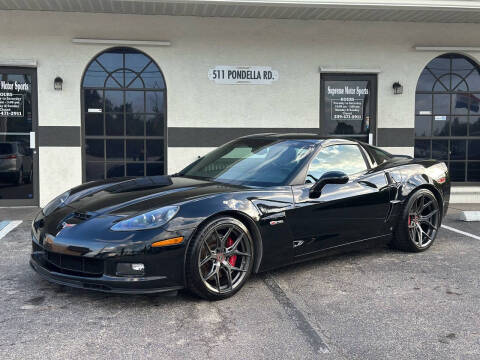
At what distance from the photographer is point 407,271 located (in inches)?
182

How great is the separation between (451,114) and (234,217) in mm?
7129

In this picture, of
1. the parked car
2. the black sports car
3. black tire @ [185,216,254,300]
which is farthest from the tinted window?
the parked car

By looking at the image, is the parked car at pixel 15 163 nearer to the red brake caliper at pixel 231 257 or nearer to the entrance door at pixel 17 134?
the entrance door at pixel 17 134

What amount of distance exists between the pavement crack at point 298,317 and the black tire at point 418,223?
1699 mm

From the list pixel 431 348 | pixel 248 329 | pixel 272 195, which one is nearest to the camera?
pixel 431 348

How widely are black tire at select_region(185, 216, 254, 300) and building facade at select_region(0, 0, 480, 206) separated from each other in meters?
4.97

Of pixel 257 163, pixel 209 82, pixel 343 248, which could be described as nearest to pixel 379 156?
pixel 343 248

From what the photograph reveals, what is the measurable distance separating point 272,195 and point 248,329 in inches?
48.6

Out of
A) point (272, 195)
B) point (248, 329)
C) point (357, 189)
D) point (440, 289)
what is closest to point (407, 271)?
point (440, 289)

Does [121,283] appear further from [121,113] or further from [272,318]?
[121,113]

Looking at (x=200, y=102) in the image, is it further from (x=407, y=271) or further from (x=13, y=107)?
(x=407, y=271)

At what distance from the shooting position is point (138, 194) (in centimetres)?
403

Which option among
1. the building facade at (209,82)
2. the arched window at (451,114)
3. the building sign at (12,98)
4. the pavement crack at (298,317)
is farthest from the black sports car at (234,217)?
the building sign at (12,98)

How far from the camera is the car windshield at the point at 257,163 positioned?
437 centimetres
